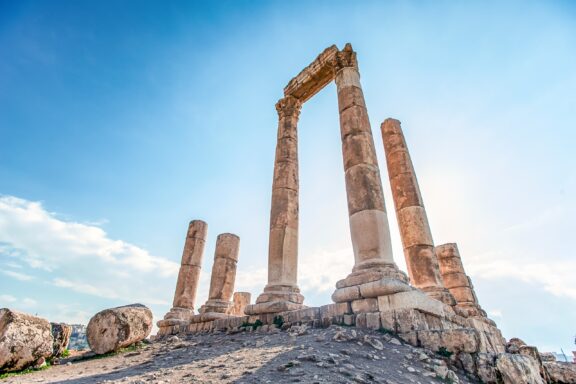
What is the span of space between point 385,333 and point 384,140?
7.97m

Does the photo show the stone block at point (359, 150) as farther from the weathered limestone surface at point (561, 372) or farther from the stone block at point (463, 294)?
the stone block at point (463, 294)

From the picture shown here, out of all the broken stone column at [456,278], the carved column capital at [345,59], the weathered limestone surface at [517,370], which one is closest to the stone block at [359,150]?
the carved column capital at [345,59]

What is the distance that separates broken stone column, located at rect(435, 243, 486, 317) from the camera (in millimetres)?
12328

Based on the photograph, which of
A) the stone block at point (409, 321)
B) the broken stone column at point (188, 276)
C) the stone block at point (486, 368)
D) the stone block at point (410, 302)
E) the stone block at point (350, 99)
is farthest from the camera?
the broken stone column at point (188, 276)

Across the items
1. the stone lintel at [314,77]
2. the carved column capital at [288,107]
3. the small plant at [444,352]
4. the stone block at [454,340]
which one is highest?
the stone lintel at [314,77]

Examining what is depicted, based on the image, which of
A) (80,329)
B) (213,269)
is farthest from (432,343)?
(80,329)

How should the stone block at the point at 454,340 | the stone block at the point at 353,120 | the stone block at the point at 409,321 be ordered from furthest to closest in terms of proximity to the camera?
the stone block at the point at 353,120 → the stone block at the point at 409,321 → the stone block at the point at 454,340

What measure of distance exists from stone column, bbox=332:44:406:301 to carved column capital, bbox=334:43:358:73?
410 millimetres

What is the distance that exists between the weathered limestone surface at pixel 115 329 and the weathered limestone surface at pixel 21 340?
100 cm

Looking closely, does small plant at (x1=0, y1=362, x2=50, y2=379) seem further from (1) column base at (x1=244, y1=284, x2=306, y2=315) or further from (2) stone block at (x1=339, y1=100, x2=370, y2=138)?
(2) stone block at (x1=339, y1=100, x2=370, y2=138)

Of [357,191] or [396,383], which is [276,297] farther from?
[396,383]

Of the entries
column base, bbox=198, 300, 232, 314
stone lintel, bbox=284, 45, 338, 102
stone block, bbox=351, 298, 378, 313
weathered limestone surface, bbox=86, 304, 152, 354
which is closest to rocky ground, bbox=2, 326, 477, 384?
stone block, bbox=351, 298, 378, 313

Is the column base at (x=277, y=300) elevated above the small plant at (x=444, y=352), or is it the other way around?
the column base at (x=277, y=300)

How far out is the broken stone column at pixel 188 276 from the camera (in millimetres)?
13344
